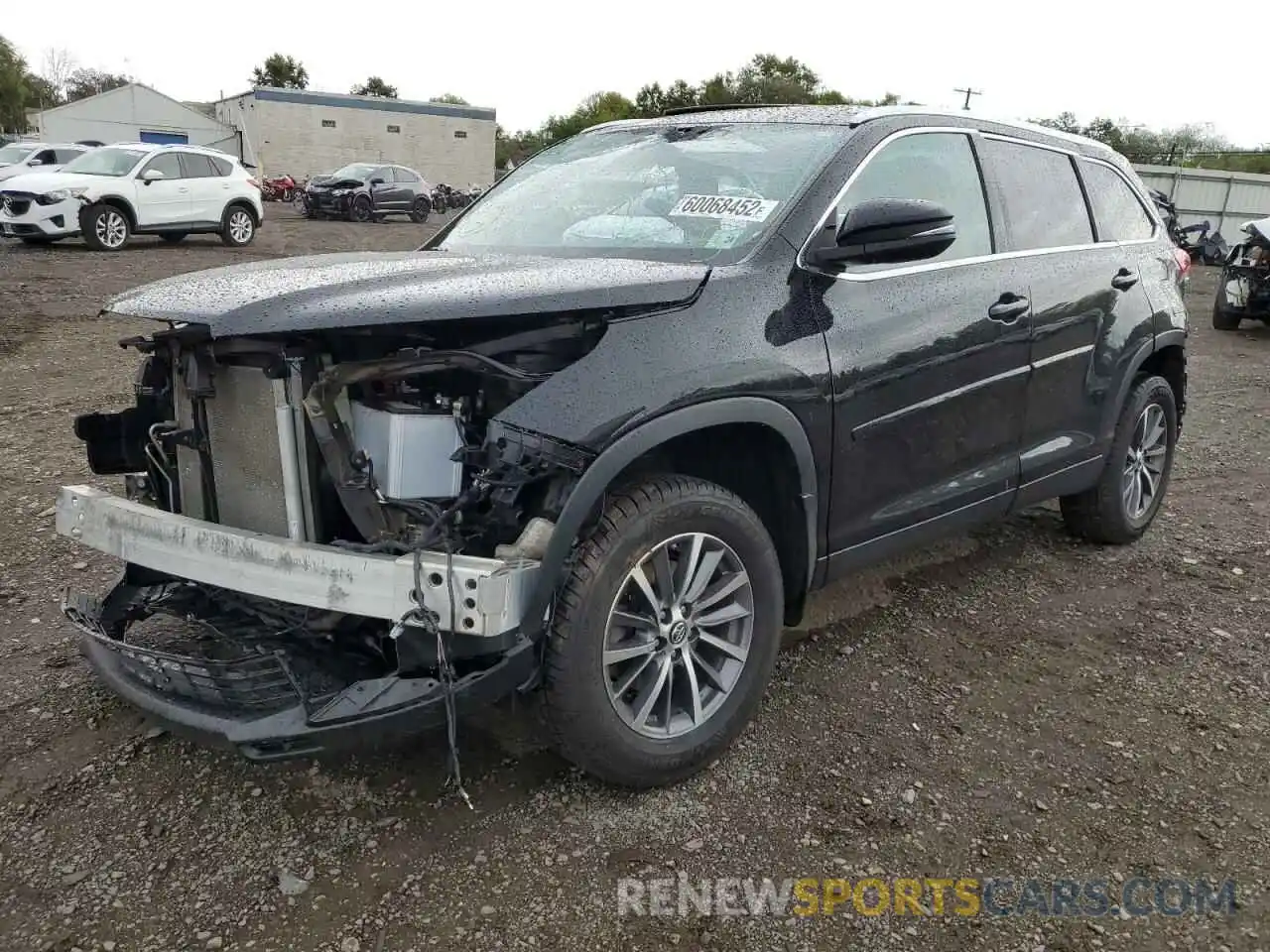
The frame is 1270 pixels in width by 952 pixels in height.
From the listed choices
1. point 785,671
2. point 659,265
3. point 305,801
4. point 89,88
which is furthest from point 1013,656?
point 89,88

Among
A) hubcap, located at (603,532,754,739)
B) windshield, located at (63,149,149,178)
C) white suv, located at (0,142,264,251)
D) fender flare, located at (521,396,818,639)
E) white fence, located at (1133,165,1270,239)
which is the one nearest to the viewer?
fender flare, located at (521,396,818,639)

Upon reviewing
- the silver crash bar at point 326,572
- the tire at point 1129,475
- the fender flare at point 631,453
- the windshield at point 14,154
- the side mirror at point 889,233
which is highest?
the windshield at point 14,154

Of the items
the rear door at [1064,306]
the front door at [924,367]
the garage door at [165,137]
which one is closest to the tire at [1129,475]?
the rear door at [1064,306]

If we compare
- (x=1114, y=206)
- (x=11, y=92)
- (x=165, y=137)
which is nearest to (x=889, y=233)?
(x=1114, y=206)

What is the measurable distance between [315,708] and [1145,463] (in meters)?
4.19

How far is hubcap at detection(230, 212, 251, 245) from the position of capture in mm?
17422

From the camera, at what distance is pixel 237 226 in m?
17.5

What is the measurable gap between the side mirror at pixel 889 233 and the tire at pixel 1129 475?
6.60ft

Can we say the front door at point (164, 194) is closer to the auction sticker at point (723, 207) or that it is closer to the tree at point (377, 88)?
the auction sticker at point (723, 207)

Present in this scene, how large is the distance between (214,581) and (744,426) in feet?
4.92

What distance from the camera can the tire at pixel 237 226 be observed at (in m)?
17.2

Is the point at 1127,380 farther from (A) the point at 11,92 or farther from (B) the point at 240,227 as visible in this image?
(A) the point at 11,92

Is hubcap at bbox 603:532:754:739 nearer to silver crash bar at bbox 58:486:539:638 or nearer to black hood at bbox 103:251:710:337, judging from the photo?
silver crash bar at bbox 58:486:539:638

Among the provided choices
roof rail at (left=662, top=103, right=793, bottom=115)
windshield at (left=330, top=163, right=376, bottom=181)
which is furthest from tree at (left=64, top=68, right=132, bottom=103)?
roof rail at (left=662, top=103, right=793, bottom=115)
